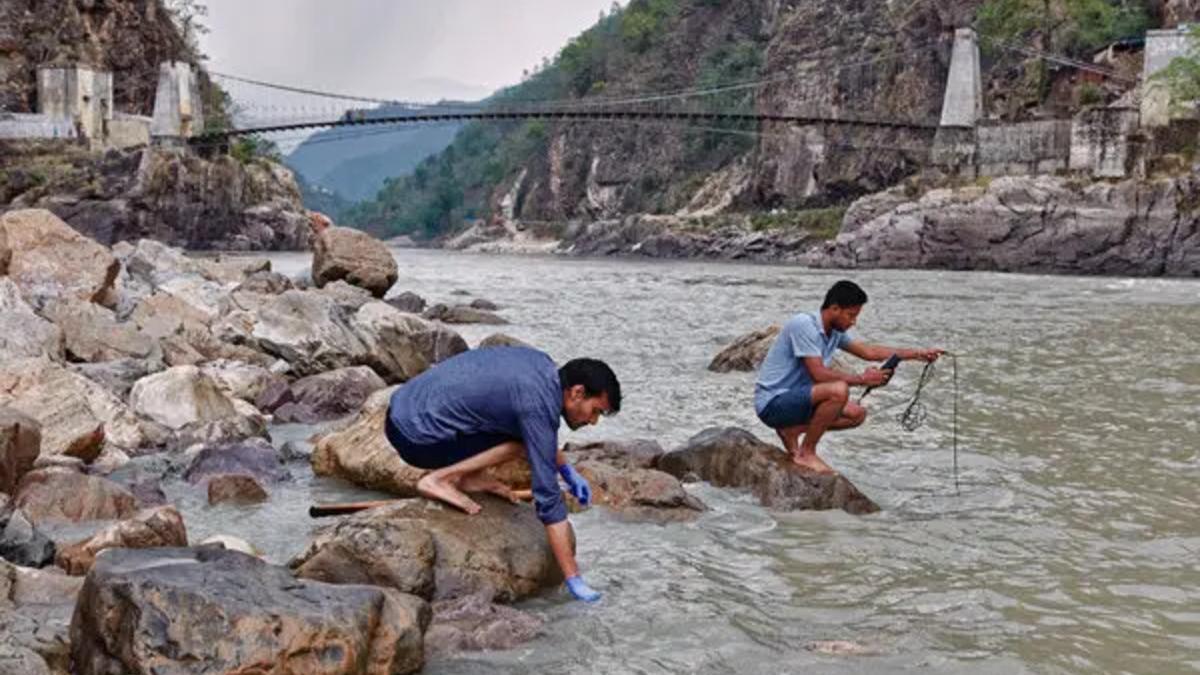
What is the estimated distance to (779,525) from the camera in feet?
21.0

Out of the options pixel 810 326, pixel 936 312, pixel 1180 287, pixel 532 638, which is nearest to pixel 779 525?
pixel 810 326

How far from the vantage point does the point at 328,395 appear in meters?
10.0

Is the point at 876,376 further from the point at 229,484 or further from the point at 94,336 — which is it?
the point at 94,336

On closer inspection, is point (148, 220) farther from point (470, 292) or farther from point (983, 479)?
point (983, 479)

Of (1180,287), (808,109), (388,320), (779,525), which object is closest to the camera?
(779,525)

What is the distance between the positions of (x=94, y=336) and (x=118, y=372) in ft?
3.95

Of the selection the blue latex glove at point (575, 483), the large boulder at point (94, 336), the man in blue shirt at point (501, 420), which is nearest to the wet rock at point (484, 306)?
the large boulder at point (94, 336)

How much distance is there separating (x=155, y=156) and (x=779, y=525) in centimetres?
5900

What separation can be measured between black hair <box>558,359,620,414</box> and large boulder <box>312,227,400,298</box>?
548 inches

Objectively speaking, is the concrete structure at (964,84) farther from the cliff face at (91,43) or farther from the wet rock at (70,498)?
the wet rock at (70,498)

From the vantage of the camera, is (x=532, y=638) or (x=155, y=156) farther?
(x=155, y=156)

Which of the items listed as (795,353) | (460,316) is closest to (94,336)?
(795,353)

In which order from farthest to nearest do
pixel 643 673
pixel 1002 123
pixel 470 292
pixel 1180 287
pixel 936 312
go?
pixel 1002 123 → pixel 1180 287 → pixel 470 292 → pixel 936 312 → pixel 643 673

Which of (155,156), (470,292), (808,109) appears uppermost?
(808,109)
